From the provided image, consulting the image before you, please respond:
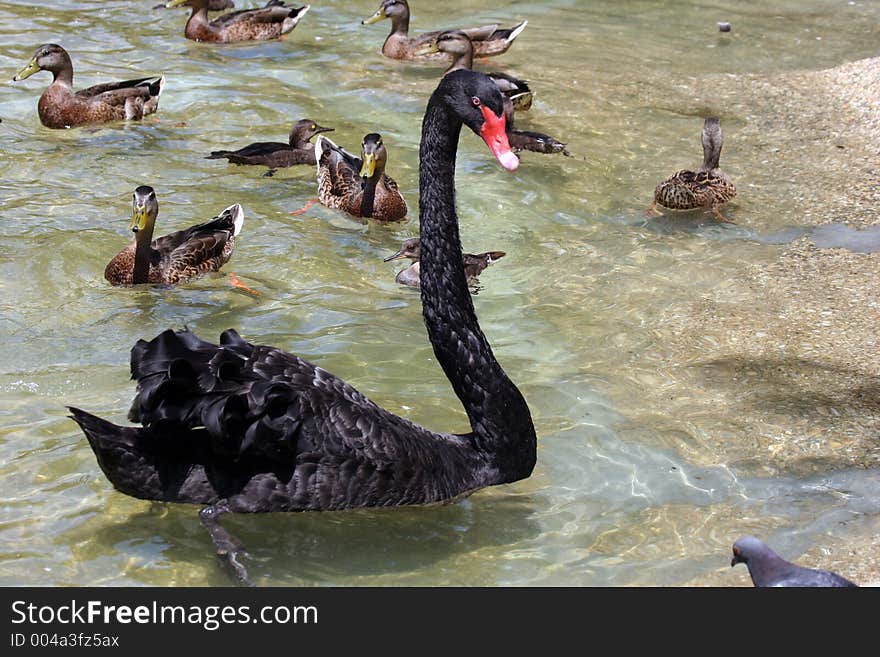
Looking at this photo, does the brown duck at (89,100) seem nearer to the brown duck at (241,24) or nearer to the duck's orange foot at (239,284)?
the brown duck at (241,24)

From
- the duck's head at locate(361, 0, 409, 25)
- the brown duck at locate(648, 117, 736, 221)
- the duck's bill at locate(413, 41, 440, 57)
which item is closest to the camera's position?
the brown duck at locate(648, 117, 736, 221)

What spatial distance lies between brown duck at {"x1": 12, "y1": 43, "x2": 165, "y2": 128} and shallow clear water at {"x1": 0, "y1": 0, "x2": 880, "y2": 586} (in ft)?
0.43

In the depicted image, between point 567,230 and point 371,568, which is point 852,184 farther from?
point 371,568

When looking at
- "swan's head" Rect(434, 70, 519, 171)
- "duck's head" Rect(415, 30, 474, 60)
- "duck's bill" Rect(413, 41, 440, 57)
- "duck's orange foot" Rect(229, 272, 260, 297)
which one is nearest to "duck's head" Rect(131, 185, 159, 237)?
"duck's orange foot" Rect(229, 272, 260, 297)

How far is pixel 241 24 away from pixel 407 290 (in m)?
6.47

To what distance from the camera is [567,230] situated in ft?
29.0

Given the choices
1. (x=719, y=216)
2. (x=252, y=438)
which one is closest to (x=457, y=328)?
(x=252, y=438)

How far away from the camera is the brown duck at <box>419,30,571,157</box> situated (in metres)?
9.98

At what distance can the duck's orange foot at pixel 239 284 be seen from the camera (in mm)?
7754

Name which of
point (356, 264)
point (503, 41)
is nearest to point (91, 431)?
point (356, 264)

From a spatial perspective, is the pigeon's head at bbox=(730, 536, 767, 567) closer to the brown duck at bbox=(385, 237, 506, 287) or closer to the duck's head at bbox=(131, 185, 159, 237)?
the brown duck at bbox=(385, 237, 506, 287)

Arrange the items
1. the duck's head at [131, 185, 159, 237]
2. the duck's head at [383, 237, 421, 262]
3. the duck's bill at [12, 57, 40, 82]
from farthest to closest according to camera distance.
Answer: the duck's bill at [12, 57, 40, 82] < the duck's head at [383, 237, 421, 262] < the duck's head at [131, 185, 159, 237]

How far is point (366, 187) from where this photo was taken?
9039 millimetres

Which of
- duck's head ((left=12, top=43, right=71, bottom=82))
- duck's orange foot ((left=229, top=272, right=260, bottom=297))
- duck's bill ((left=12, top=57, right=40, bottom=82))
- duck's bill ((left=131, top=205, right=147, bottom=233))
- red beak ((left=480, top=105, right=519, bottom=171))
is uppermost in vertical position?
red beak ((left=480, top=105, right=519, bottom=171))
